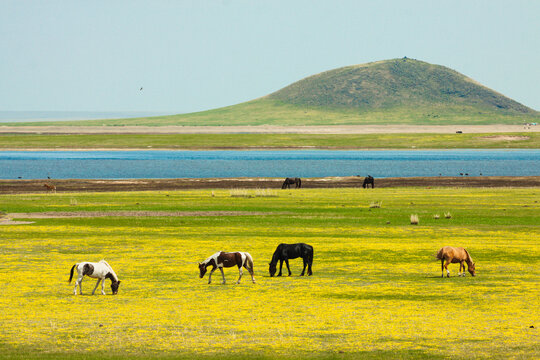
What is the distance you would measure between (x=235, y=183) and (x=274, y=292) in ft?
213

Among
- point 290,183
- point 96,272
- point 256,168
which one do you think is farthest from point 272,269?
point 256,168

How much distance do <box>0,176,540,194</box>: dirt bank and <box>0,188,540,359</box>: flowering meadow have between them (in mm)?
33030

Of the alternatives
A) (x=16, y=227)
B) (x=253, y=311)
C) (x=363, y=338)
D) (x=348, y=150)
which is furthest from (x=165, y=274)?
(x=348, y=150)

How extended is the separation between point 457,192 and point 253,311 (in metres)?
57.1

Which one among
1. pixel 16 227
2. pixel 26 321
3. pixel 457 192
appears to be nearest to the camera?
pixel 26 321

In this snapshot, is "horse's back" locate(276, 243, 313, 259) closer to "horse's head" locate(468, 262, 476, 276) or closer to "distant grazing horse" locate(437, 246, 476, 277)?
"distant grazing horse" locate(437, 246, 476, 277)

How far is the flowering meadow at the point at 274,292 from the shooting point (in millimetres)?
17844

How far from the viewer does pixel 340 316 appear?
20922 mm

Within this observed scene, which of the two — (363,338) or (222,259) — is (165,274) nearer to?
(222,259)

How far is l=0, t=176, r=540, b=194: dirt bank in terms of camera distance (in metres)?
83.1

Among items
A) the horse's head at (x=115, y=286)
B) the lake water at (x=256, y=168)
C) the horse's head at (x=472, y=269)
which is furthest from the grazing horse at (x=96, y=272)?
the lake water at (x=256, y=168)

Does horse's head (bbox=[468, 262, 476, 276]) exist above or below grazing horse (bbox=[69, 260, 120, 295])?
below

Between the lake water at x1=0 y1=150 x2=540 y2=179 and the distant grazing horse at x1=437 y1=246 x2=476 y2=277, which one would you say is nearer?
the distant grazing horse at x1=437 y1=246 x2=476 y2=277

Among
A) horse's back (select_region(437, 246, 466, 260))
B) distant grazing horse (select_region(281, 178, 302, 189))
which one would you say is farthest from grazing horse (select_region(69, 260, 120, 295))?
distant grazing horse (select_region(281, 178, 302, 189))
